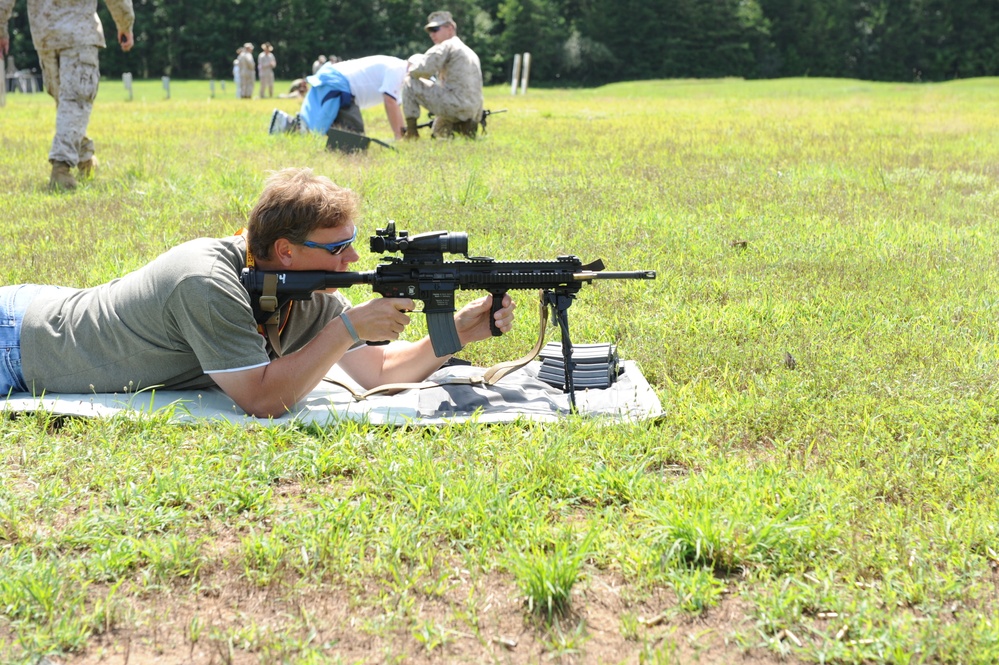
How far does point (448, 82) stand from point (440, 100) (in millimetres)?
297

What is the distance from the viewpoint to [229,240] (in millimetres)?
4441

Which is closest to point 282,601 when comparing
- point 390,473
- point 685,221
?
point 390,473

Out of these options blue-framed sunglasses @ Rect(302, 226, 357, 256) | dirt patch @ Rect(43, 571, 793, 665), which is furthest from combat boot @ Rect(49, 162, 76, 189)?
dirt patch @ Rect(43, 571, 793, 665)

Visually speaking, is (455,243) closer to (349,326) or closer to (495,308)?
(495,308)

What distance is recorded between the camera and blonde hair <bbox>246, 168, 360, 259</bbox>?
418 cm

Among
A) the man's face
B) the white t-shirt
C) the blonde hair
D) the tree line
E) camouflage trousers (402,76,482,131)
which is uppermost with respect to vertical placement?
the tree line

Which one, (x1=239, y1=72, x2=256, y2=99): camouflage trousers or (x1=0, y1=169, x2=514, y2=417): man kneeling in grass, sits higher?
(x1=239, y1=72, x2=256, y2=99): camouflage trousers

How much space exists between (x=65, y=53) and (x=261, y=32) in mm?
60842

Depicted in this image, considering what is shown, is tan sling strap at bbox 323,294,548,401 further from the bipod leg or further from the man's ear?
the man's ear

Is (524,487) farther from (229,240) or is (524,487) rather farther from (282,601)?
(229,240)

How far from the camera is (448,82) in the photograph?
14.9m

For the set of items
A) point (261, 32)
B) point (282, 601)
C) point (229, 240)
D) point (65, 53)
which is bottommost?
point (282, 601)

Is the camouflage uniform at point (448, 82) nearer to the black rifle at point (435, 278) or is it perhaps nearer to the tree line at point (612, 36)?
the black rifle at point (435, 278)

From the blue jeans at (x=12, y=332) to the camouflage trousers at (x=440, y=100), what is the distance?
1061cm
